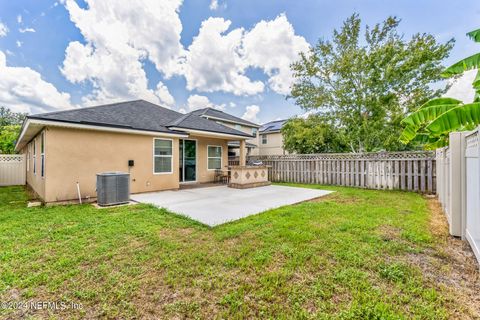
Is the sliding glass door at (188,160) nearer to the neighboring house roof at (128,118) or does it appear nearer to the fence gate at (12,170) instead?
the neighboring house roof at (128,118)

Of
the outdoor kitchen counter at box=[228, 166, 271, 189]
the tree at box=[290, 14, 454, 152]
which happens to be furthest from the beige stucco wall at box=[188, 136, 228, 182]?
the tree at box=[290, 14, 454, 152]

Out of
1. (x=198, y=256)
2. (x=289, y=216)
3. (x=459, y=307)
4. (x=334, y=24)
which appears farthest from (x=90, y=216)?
(x=334, y=24)

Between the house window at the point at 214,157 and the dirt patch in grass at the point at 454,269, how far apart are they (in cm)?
1048

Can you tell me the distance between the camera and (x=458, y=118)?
313cm

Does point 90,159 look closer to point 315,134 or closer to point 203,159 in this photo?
point 203,159

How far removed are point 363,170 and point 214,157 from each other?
816 centimetres

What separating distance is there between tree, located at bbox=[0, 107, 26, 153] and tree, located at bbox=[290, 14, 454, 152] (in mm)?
27098

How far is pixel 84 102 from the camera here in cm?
1814

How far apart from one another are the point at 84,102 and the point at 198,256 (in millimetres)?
20522

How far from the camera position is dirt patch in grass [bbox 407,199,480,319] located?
222 cm

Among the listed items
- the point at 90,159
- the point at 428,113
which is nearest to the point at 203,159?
the point at 90,159

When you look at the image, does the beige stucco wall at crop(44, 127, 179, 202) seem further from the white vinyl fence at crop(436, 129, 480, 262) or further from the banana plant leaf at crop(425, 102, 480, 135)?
the white vinyl fence at crop(436, 129, 480, 262)

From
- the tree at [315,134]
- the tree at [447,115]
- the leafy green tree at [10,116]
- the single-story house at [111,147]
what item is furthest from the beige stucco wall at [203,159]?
the leafy green tree at [10,116]

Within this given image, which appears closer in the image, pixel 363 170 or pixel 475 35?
pixel 475 35
